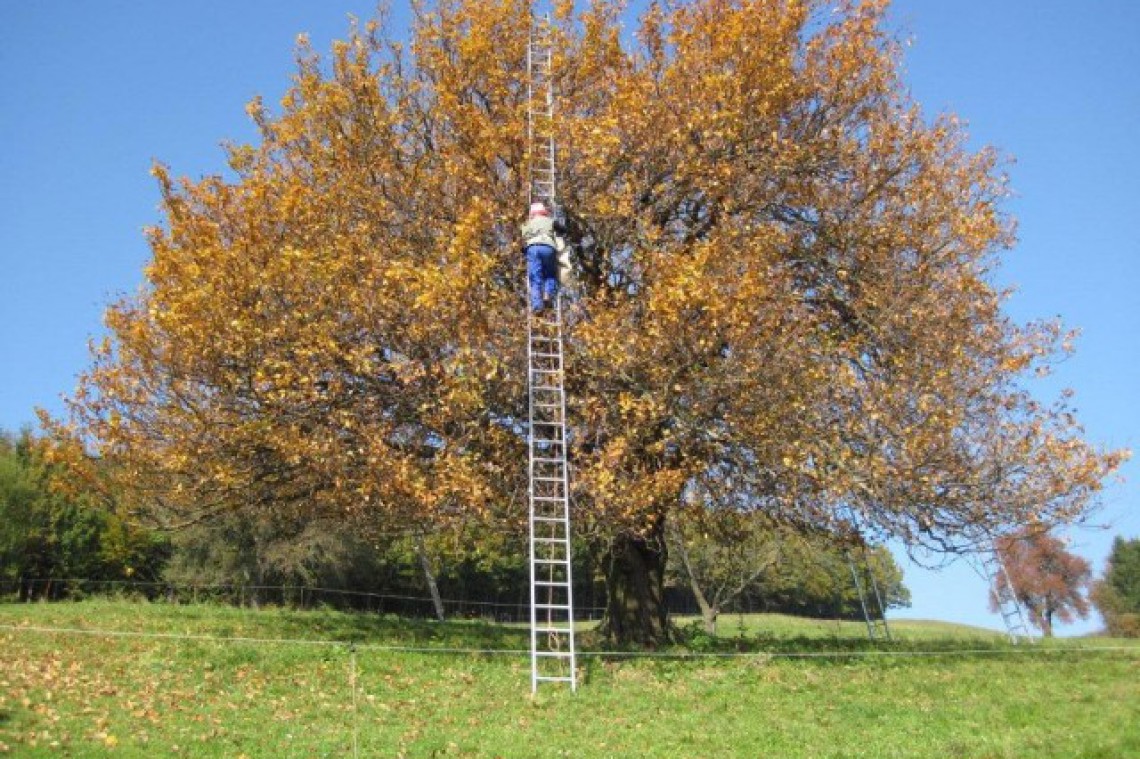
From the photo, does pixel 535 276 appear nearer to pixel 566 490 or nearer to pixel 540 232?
pixel 540 232

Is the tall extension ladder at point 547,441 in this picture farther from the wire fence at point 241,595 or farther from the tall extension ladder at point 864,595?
the wire fence at point 241,595

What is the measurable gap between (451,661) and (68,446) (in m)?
8.13

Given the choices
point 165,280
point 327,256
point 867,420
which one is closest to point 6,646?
point 165,280

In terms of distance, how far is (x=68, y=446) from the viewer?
17.6 metres

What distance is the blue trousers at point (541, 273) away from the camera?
16297 mm

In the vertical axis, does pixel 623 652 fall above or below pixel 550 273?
below

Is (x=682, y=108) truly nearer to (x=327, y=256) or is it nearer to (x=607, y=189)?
(x=607, y=189)

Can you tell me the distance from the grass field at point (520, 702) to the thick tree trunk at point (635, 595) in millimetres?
1257

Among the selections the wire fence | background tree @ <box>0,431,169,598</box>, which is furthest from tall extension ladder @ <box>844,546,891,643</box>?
background tree @ <box>0,431,169,598</box>

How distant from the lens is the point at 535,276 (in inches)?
647

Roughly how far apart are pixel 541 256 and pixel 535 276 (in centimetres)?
37

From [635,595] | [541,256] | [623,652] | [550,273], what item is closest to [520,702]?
[623,652]

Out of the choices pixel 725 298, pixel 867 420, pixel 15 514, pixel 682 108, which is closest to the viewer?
pixel 725 298

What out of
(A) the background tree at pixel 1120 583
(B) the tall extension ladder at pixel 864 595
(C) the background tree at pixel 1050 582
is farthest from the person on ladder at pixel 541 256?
(A) the background tree at pixel 1120 583
